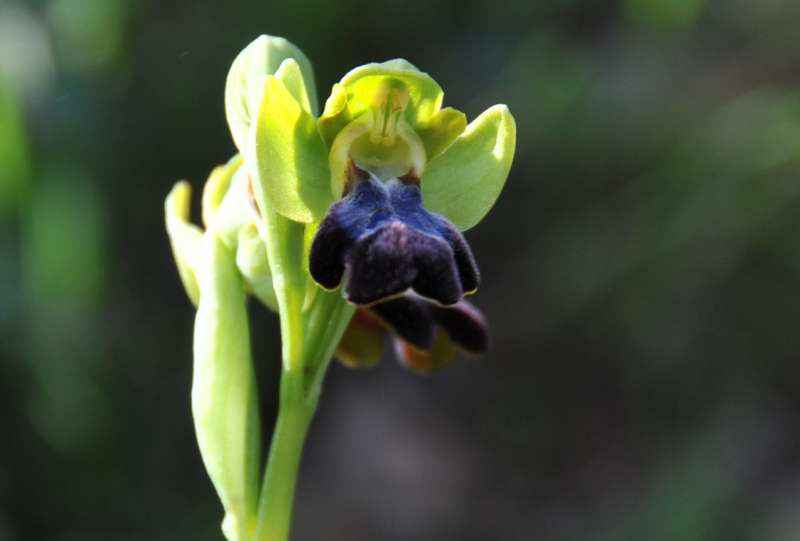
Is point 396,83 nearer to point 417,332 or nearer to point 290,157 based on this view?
point 290,157

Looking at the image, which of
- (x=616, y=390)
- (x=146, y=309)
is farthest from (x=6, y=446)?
(x=616, y=390)

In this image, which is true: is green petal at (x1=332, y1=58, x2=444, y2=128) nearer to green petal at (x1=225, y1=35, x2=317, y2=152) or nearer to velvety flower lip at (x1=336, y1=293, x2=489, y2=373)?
green petal at (x1=225, y1=35, x2=317, y2=152)

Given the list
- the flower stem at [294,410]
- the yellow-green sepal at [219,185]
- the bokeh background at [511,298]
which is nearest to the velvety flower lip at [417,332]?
the flower stem at [294,410]

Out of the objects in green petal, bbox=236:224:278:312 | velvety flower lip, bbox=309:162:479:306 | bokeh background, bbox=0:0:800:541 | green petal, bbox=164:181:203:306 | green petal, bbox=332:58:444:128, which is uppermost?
green petal, bbox=332:58:444:128

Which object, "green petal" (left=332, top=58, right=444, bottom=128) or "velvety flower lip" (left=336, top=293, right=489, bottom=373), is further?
"velvety flower lip" (left=336, top=293, right=489, bottom=373)

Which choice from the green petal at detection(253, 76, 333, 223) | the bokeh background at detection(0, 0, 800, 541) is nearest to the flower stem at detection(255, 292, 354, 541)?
the green petal at detection(253, 76, 333, 223)

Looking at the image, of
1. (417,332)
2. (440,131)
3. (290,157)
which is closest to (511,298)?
(417,332)

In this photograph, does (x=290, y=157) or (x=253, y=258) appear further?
(x=253, y=258)
